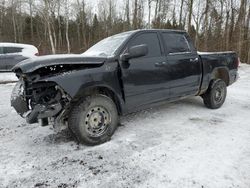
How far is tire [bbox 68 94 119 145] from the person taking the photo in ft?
12.2

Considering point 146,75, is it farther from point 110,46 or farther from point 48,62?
point 48,62

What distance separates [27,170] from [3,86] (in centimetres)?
707

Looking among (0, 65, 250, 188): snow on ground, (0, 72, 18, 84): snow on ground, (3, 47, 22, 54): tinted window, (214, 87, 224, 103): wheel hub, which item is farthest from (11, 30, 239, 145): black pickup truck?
Result: (3, 47, 22, 54): tinted window

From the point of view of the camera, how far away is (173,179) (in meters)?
2.93

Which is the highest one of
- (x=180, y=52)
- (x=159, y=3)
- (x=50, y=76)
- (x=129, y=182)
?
(x=159, y=3)

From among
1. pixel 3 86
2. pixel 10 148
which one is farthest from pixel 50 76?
pixel 3 86

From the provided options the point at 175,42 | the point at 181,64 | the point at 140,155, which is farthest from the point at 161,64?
the point at 140,155

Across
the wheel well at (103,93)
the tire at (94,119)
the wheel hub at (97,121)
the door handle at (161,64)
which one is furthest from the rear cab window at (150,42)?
the wheel hub at (97,121)

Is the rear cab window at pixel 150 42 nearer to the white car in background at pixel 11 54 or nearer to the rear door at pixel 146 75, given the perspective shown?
the rear door at pixel 146 75

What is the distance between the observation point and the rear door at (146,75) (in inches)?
165

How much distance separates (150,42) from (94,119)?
1.84 m

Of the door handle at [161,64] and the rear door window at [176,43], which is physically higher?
the rear door window at [176,43]

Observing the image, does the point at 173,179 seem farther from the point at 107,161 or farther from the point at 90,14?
the point at 90,14

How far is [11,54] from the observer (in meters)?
13.2
